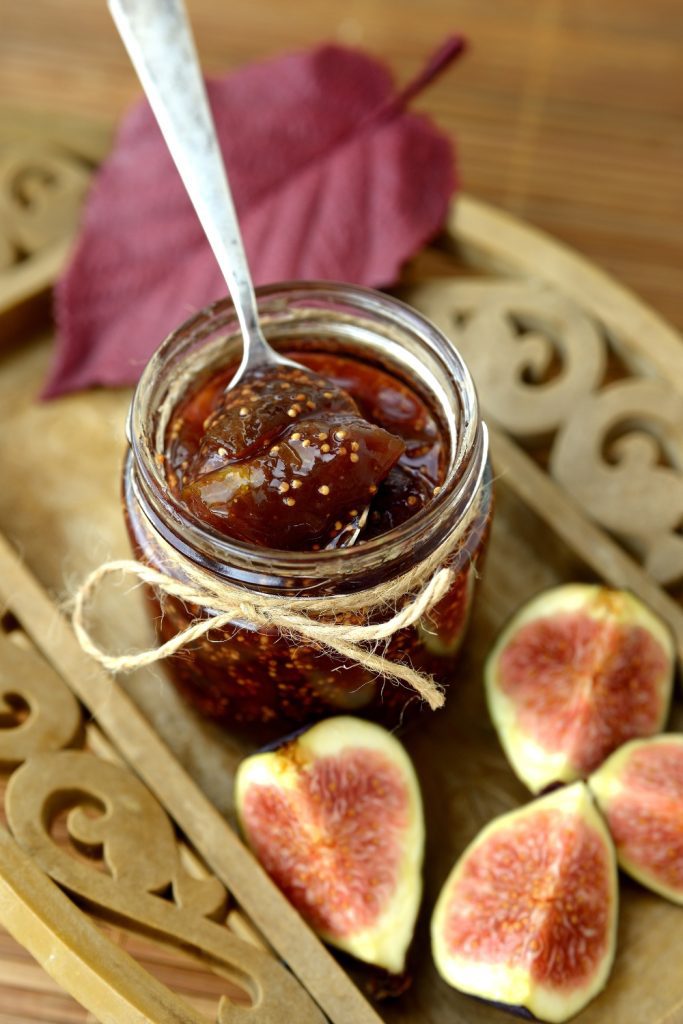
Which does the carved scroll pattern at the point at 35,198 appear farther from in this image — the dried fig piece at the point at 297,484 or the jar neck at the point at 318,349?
the dried fig piece at the point at 297,484

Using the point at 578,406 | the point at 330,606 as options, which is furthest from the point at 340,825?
the point at 578,406

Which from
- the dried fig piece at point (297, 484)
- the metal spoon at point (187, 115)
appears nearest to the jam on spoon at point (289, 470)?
the dried fig piece at point (297, 484)

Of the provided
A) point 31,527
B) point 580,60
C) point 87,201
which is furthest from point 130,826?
point 580,60

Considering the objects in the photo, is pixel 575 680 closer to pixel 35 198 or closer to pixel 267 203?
pixel 267 203

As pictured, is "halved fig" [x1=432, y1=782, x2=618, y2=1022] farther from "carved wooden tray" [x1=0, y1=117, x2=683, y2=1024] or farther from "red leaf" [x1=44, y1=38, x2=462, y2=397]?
"red leaf" [x1=44, y1=38, x2=462, y2=397]

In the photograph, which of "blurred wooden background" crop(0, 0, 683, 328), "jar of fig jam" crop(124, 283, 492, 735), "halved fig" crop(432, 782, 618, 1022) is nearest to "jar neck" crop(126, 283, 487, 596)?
"jar of fig jam" crop(124, 283, 492, 735)
